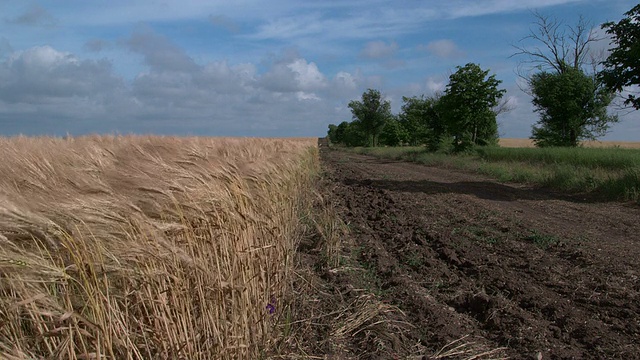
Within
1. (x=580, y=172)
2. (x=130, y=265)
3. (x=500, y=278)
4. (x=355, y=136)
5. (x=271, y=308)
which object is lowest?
(x=500, y=278)

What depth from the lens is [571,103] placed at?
28.6 metres

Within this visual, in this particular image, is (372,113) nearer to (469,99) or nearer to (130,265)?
(469,99)

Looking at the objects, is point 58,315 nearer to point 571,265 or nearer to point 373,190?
point 571,265

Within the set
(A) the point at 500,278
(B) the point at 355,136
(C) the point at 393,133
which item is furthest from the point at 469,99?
(B) the point at 355,136

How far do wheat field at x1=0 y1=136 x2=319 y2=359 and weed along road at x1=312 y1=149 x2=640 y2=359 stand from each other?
1202 millimetres

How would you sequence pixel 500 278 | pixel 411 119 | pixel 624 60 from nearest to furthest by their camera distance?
pixel 500 278, pixel 624 60, pixel 411 119

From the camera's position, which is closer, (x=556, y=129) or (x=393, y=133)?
(x=556, y=129)

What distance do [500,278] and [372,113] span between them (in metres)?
69.0

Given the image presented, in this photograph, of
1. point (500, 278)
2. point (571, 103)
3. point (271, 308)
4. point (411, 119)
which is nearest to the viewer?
point (271, 308)

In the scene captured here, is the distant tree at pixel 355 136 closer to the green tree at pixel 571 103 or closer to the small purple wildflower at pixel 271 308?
the green tree at pixel 571 103

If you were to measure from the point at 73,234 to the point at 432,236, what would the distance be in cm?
579

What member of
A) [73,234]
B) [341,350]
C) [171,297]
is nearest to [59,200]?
[73,234]

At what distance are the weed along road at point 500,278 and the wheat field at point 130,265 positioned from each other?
1.20 metres

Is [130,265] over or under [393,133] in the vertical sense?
Answer: under
